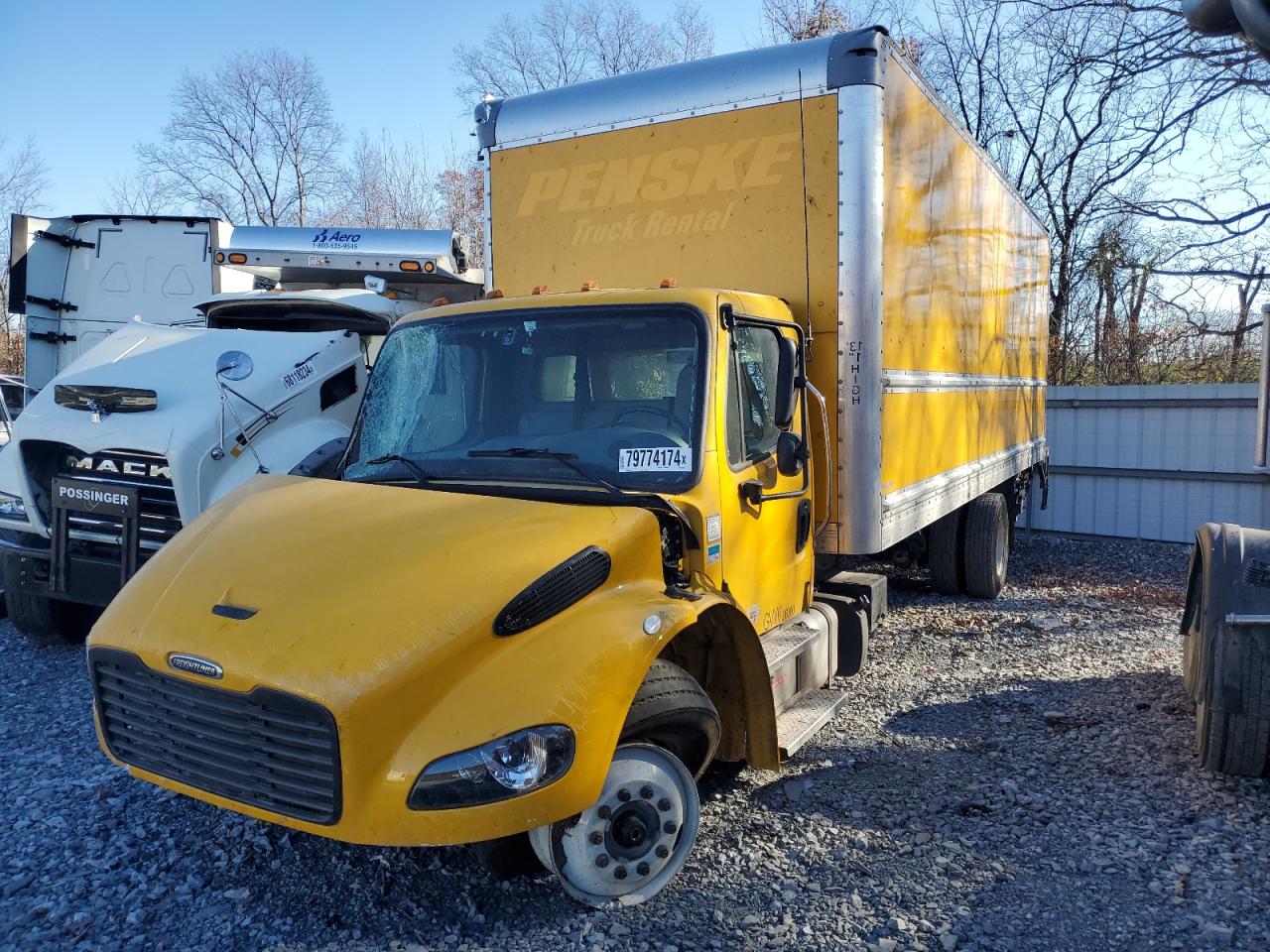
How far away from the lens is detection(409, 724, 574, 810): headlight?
8.73ft

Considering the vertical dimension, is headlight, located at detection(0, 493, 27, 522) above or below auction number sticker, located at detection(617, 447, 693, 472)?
below

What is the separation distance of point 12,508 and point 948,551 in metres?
7.12

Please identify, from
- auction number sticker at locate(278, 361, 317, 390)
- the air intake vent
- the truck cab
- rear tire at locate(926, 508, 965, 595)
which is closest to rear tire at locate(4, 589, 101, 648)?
auction number sticker at locate(278, 361, 317, 390)

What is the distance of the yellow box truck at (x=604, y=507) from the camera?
9.04 feet

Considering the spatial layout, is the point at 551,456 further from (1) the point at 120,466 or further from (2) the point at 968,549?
(2) the point at 968,549

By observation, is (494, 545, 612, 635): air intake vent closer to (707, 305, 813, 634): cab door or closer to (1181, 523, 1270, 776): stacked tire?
(707, 305, 813, 634): cab door

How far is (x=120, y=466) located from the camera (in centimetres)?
575

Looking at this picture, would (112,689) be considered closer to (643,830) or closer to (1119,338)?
(643,830)

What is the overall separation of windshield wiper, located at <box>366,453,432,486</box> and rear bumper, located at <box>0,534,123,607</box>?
98.8 inches

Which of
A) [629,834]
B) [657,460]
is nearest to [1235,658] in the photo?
[657,460]

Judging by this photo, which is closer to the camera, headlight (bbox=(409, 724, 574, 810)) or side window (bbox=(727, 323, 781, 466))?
headlight (bbox=(409, 724, 574, 810))

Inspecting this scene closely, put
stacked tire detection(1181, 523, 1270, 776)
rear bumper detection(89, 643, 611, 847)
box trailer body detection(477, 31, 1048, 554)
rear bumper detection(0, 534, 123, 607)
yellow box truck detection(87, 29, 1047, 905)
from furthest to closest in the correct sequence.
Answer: rear bumper detection(0, 534, 123, 607), box trailer body detection(477, 31, 1048, 554), stacked tire detection(1181, 523, 1270, 776), yellow box truck detection(87, 29, 1047, 905), rear bumper detection(89, 643, 611, 847)

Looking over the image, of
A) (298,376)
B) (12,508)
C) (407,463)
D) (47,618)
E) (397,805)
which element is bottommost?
(47,618)

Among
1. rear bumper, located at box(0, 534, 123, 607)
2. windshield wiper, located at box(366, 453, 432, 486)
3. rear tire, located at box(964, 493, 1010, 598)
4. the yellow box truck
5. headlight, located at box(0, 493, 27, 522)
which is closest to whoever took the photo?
the yellow box truck
